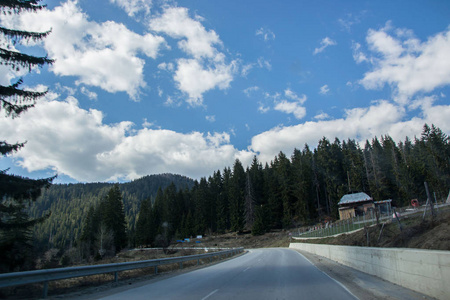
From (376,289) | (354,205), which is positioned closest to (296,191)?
(354,205)

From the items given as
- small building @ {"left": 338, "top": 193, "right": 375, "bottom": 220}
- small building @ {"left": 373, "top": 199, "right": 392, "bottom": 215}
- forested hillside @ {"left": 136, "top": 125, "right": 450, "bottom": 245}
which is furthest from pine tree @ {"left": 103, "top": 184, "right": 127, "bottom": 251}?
small building @ {"left": 373, "top": 199, "right": 392, "bottom": 215}

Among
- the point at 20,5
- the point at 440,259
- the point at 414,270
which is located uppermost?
the point at 20,5

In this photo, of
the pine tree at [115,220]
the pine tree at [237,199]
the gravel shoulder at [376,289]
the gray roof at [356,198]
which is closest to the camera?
the gravel shoulder at [376,289]

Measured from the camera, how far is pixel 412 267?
732 cm

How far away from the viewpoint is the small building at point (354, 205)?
61.9 m

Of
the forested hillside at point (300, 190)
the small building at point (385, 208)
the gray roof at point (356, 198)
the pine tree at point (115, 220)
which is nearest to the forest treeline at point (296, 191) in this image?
the forested hillside at point (300, 190)

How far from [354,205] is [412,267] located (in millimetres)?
63151

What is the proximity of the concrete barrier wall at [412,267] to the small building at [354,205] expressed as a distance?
55.8m

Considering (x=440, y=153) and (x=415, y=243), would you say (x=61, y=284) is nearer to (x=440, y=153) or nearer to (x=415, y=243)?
(x=415, y=243)

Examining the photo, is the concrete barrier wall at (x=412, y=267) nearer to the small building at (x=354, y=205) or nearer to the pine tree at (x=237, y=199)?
the small building at (x=354, y=205)

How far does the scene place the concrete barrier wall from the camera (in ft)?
19.2

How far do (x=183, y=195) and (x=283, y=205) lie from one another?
142ft

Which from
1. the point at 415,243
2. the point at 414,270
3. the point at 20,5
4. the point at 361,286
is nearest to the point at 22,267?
the point at 20,5

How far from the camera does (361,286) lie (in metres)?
8.76
